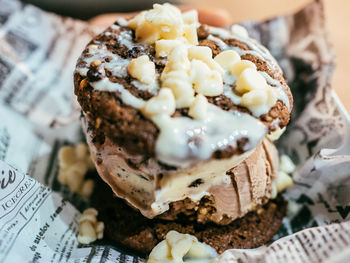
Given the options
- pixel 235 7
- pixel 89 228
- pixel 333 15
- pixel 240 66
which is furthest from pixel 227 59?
pixel 235 7

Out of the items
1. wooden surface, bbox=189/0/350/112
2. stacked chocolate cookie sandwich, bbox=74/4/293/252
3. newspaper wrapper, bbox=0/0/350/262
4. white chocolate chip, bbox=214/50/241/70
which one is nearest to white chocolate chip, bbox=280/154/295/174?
newspaper wrapper, bbox=0/0/350/262

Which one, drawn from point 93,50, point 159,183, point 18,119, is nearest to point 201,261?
point 159,183

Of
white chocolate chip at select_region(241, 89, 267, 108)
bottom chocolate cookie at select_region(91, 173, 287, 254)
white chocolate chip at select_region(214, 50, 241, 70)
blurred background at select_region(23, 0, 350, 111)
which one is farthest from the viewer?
blurred background at select_region(23, 0, 350, 111)

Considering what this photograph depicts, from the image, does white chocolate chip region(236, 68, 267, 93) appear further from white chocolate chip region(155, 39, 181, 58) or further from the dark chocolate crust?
white chocolate chip region(155, 39, 181, 58)

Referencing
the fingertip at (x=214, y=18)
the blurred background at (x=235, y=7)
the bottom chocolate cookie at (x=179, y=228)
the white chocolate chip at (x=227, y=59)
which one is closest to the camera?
the white chocolate chip at (x=227, y=59)

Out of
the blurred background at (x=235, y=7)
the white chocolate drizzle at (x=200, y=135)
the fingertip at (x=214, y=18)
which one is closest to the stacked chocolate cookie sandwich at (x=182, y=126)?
the white chocolate drizzle at (x=200, y=135)

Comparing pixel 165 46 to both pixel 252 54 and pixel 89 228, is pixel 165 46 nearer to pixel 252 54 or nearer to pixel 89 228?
pixel 252 54

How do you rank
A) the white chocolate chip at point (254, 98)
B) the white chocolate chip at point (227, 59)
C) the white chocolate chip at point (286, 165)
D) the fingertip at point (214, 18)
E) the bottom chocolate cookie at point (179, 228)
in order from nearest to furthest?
the white chocolate chip at point (254, 98)
the white chocolate chip at point (227, 59)
the bottom chocolate cookie at point (179, 228)
the white chocolate chip at point (286, 165)
the fingertip at point (214, 18)

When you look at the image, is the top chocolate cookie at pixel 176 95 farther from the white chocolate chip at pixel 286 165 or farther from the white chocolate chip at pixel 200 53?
the white chocolate chip at pixel 286 165
